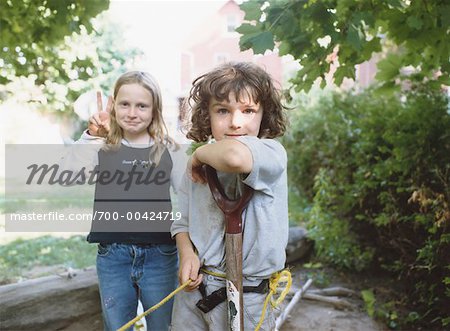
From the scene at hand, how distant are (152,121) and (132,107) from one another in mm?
140

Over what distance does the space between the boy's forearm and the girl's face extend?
2.57 ft

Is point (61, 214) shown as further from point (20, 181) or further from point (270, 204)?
point (270, 204)

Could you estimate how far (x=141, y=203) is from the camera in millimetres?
2311

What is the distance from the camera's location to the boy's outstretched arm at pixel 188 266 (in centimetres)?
165

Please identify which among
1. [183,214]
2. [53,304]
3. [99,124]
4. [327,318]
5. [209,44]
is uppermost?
[209,44]

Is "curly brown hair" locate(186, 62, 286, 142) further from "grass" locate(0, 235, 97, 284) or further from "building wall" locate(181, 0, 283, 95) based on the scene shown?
"building wall" locate(181, 0, 283, 95)

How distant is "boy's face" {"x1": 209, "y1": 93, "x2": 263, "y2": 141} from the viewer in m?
1.67

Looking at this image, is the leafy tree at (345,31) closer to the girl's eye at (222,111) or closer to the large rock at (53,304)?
the girl's eye at (222,111)

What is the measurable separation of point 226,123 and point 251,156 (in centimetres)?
25

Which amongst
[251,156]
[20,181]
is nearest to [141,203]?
[251,156]

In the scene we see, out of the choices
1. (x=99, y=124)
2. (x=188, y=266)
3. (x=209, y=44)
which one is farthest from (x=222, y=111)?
(x=209, y=44)

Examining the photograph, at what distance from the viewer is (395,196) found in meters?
3.92

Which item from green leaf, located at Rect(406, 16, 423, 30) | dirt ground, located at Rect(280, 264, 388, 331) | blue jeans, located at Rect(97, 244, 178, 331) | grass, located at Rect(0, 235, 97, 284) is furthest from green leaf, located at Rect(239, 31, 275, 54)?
grass, located at Rect(0, 235, 97, 284)

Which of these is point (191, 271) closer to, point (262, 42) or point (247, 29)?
point (262, 42)
